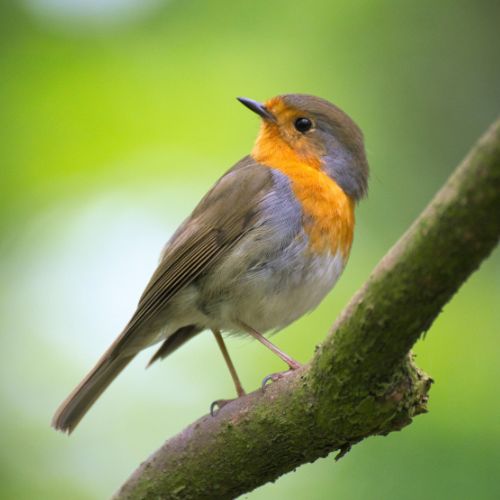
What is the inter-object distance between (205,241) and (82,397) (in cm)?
96

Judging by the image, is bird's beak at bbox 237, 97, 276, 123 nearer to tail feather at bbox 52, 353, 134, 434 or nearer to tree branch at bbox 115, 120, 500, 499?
tail feather at bbox 52, 353, 134, 434

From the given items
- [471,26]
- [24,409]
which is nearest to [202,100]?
[471,26]

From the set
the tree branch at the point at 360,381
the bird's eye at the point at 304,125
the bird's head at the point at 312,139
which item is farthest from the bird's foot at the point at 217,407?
the bird's eye at the point at 304,125

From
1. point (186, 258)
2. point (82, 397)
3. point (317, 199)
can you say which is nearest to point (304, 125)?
point (317, 199)

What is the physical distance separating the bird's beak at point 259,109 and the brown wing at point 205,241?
1.11 feet

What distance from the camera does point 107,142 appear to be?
16.6 ft

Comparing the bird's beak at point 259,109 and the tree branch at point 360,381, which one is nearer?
the tree branch at point 360,381

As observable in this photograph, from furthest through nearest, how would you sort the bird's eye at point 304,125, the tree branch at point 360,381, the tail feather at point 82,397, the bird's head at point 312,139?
1. the bird's eye at point 304,125
2. the bird's head at point 312,139
3. the tail feather at point 82,397
4. the tree branch at point 360,381

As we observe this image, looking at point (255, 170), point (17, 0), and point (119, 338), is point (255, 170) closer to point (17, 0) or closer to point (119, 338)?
point (119, 338)

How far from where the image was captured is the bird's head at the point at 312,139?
4.19 meters

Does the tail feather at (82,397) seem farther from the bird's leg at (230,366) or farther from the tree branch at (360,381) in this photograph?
the tree branch at (360,381)

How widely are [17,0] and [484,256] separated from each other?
345cm

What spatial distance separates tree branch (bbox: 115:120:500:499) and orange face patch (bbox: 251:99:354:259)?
99 centimetres

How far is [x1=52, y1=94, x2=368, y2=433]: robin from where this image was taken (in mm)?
3768
